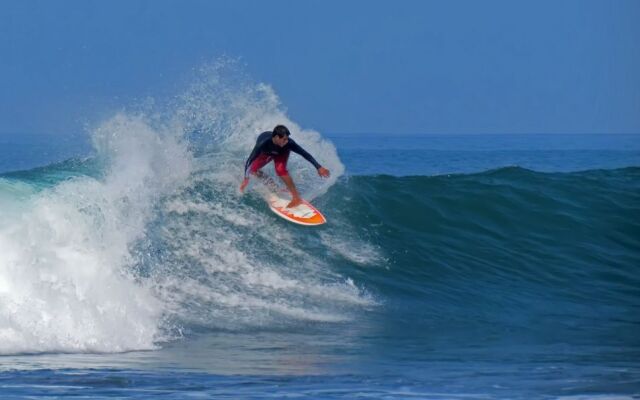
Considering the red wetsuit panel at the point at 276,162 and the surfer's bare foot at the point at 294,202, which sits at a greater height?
the red wetsuit panel at the point at 276,162

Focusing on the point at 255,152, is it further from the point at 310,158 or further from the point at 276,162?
the point at 310,158

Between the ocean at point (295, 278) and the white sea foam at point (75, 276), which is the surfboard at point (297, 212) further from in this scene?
the white sea foam at point (75, 276)

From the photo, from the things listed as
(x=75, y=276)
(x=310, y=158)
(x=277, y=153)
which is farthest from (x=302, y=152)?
(x=75, y=276)

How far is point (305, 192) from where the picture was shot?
15.4 meters

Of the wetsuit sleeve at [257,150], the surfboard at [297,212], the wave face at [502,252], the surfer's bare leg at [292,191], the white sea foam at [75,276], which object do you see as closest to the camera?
the white sea foam at [75,276]

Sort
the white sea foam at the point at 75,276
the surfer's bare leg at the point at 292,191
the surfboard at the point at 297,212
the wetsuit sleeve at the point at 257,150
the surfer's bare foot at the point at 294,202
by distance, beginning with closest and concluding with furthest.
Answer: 1. the white sea foam at the point at 75,276
2. the wetsuit sleeve at the point at 257,150
3. the surfer's bare leg at the point at 292,191
4. the surfboard at the point at 297,212
5. the surfer's bare foot at the point at 294,202

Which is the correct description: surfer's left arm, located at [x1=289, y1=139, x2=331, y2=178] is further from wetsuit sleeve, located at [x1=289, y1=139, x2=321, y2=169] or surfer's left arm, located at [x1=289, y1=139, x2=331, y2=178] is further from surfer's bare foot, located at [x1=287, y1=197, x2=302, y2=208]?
surfer's bare foot, located at [x1=287, y1=197, x2=302, y2=208]

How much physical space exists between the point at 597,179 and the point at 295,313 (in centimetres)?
996

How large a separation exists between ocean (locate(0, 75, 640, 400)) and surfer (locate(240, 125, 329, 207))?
0.55 m

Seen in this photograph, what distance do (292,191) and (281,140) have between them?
0.87 meters

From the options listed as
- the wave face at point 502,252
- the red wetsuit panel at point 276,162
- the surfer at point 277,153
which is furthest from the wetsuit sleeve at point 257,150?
the wave face at point 502,252

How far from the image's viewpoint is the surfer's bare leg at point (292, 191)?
13895 millimetres

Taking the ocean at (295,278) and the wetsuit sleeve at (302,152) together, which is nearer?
the ocean at (295,278)

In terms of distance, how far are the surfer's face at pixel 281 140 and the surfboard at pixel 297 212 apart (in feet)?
3.18
